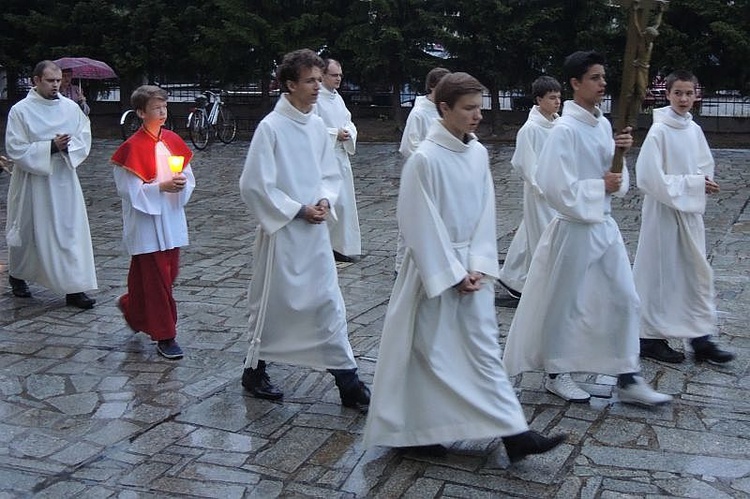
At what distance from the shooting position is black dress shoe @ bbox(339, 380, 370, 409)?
525cm

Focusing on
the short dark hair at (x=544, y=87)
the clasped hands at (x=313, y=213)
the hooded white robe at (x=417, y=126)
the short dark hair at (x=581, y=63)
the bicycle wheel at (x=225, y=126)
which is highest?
the short dark hair at (x=581, y=63)

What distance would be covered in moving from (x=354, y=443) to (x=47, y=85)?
4.27 m

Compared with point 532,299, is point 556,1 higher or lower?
higher

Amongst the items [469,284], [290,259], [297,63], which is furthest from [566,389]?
[297,63]

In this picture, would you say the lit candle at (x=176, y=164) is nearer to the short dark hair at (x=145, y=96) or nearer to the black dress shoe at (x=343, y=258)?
the short dark hair at (x=145, y=96)

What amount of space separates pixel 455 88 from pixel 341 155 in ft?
16.4

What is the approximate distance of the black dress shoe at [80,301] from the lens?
7.53 m

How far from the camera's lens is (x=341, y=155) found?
933cm

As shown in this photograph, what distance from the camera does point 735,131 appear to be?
773 inches

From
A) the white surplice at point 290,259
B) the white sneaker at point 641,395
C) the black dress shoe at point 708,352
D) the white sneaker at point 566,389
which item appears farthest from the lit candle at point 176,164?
the black dress shoe at point 708,352

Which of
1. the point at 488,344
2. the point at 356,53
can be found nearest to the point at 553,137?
the point at 488,344

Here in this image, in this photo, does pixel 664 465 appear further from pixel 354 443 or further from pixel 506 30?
pixel 506 30

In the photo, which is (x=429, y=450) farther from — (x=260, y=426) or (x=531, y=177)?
(x=531, y=177)

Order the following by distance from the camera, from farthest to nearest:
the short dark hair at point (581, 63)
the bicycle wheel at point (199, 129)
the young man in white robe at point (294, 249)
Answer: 1. the bicycle wheel at point (199, 129)
2. the young man in white robe at point (294, 249)
3. the short dark hair at point (581, 63)
